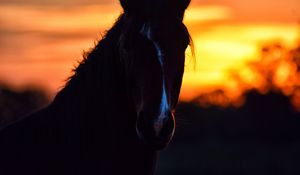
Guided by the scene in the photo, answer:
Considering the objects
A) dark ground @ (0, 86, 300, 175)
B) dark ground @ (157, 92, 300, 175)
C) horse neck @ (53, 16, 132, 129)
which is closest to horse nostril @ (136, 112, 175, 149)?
horse neck @ (53, 16, 132, 129)

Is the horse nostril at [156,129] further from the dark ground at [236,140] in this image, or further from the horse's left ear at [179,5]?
the dark ground at [236,140]

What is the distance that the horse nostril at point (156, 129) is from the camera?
4867mm

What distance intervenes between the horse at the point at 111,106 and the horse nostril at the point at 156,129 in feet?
0.57

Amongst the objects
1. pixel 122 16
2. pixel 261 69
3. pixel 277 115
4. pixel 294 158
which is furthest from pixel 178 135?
pixel 122 16

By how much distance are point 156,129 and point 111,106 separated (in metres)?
0.60

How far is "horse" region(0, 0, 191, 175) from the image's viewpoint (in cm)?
520

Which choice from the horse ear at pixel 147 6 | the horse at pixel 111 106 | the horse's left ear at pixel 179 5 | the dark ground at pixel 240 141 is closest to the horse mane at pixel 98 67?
the horse at pixel 111 106

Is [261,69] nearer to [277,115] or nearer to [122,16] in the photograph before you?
[277,115]

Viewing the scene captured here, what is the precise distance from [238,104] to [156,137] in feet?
141

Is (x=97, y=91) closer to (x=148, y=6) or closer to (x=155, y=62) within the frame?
(x=155, y=62)

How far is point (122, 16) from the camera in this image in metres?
5.59

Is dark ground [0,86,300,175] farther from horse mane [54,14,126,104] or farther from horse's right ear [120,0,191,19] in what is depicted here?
horse's right ear [120,0,191,19]

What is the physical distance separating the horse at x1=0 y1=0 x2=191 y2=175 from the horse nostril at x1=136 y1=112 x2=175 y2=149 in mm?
175

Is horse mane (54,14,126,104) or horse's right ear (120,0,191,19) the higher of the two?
horse's right ear (120,0,191,19)
